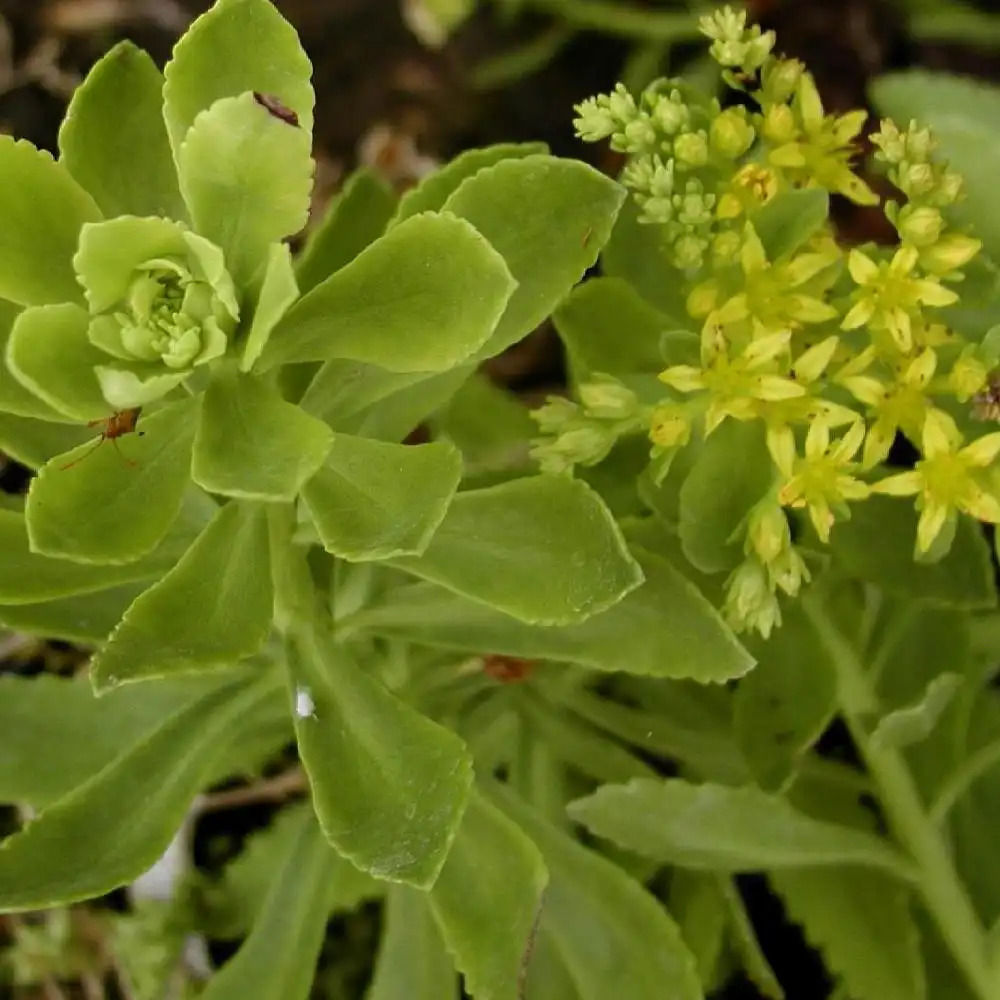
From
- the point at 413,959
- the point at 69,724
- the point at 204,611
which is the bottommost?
the point at 413,959

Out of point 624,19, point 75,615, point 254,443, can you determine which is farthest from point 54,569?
point 624,19

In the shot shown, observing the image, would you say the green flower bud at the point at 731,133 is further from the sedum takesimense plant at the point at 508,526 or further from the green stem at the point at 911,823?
the green stem at the point at 911,823

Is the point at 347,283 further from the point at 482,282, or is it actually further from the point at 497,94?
the point at 497,94

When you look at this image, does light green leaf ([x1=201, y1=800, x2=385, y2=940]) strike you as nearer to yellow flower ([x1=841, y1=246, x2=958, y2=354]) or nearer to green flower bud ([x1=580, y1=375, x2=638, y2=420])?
green flower bud ([x1=580, y1=375, x2=638, y2=420])

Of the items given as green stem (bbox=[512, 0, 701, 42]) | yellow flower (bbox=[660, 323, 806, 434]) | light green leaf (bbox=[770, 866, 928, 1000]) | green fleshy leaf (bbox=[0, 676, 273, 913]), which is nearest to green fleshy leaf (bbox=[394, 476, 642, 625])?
yellow flower (bbox=[660, 323, 806, 434])

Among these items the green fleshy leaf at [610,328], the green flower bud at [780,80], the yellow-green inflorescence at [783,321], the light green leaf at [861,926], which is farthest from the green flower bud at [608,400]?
the light green leaf at [861,926]

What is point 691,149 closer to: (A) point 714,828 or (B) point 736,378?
(B) point 736,378

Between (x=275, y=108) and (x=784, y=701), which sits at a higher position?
(x=275, y=108)
